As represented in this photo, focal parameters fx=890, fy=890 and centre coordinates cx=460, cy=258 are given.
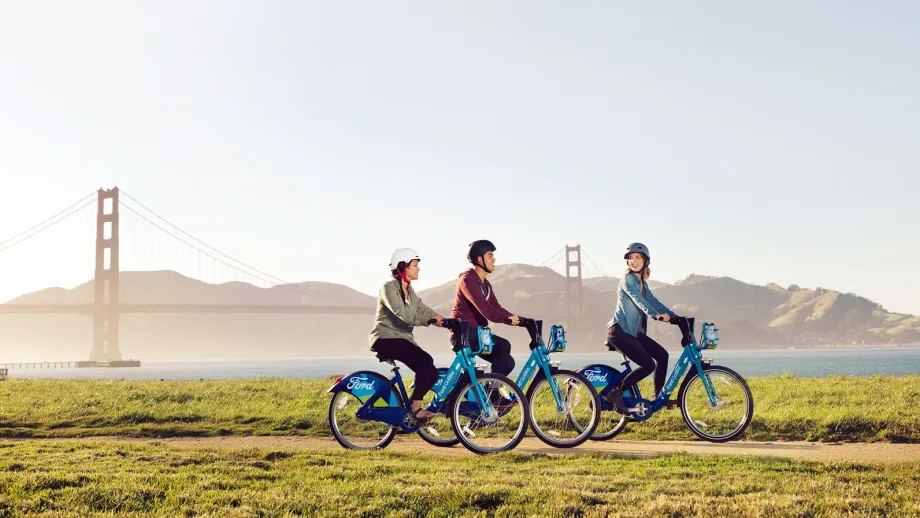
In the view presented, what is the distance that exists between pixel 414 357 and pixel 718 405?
277 centimetres

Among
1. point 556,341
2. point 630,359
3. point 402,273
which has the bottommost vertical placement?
point 630,359

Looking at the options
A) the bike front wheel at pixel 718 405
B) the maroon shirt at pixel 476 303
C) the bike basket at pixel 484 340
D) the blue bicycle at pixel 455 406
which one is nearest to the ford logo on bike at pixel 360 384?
the blue bicycle at pixel 455 406

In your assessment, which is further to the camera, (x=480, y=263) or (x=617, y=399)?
(x=617, y=399)

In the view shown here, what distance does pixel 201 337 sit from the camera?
642 feet

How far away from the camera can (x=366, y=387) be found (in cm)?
812

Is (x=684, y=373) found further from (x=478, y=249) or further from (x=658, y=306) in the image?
(x=478, y=249)

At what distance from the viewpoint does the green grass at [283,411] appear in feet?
30.6

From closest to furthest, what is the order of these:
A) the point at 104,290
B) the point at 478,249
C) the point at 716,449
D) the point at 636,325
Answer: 1. the point at 716,449
2. the point at 478,249
3. the point at 636,325
4. the point at 104,290

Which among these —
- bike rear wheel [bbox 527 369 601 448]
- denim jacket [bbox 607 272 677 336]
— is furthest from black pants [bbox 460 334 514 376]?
denim jacket [bbox 607 272 677 336]

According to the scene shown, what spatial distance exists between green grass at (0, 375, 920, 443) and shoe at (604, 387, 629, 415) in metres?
1.10

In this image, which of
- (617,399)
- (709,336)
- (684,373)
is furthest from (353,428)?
(709,336)

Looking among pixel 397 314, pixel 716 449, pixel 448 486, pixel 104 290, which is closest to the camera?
pixel 448 486

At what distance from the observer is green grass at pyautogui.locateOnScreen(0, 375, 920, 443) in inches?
367

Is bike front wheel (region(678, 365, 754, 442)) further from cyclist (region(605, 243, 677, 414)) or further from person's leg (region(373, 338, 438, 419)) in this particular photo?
person's leg (region(373, 338, 438, 419))
